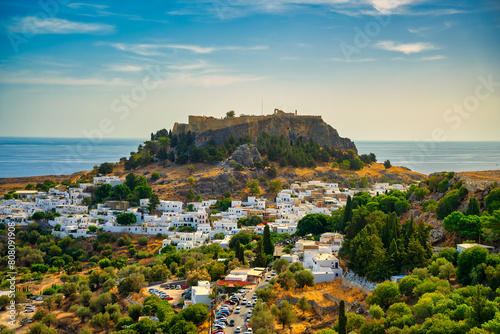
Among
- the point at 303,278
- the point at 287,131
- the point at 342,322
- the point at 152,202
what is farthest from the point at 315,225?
the point at 287,131

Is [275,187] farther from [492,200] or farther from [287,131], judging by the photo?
[492,200]

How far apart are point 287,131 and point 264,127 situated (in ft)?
10.8

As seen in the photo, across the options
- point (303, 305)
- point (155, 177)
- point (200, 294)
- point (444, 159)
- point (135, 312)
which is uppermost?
point (444, 159)

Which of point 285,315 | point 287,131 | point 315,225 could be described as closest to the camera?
point 285,315

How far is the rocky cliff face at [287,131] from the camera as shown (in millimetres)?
61188

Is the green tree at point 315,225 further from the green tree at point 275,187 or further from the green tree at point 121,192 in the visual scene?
the green tree at point 121,192

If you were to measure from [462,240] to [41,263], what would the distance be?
88.4 feet

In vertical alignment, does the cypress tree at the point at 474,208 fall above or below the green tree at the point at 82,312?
above

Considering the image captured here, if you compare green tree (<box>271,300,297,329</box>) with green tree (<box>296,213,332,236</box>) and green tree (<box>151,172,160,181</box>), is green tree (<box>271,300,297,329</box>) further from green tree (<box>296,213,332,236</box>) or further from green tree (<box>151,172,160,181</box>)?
green tree (<box>151,172,160,181</box>)

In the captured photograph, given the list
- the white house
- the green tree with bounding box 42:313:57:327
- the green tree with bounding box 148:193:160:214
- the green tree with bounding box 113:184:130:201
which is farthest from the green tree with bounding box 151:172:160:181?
the white house

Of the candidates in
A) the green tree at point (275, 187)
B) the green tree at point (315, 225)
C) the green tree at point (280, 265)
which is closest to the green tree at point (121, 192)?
the green tree at point (275, 187)

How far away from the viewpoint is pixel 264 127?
63.0 m

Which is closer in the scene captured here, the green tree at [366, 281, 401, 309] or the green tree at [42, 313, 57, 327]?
the green tree at [366, 281, 401, 309]

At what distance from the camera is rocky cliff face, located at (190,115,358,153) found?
61188 mm
